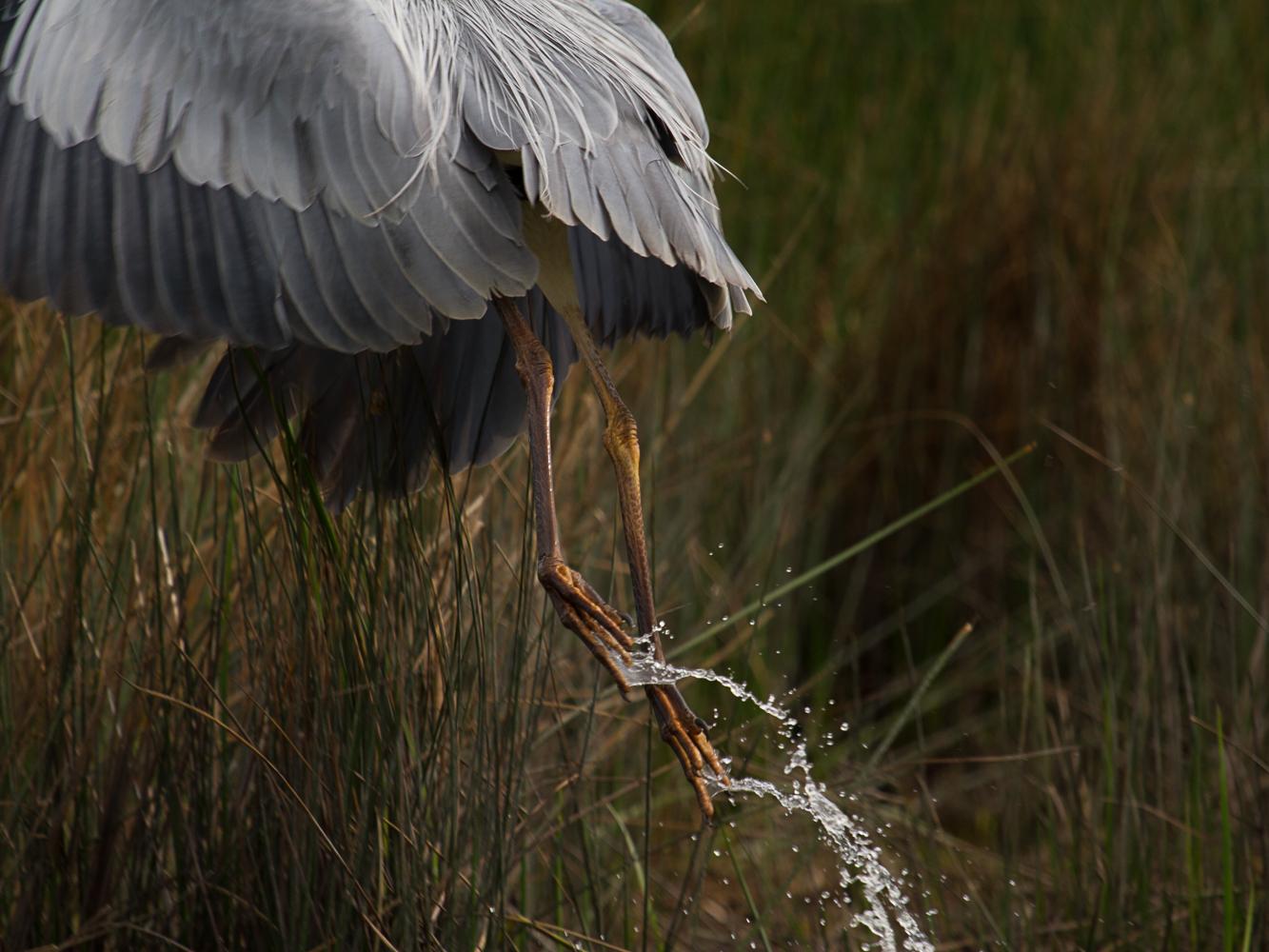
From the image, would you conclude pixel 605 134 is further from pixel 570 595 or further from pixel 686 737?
pixel 686 737

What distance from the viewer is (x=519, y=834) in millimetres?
1974

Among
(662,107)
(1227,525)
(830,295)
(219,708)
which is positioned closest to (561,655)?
(219,708)

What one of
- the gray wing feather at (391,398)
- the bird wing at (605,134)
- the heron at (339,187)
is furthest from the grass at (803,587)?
the bird wing at (605,134)

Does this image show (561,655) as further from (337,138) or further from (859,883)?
(337,138)

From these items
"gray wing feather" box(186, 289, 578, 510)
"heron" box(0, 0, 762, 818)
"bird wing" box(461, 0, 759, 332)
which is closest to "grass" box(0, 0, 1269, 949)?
"gray wing feather" box(186, 289, 578, 510)

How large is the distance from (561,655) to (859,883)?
775 millimetres

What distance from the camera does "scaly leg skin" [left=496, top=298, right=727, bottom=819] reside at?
171 cm

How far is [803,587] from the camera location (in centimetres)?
365

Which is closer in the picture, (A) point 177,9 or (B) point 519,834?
(A) point 177,9

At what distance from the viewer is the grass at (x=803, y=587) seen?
72.4 inches

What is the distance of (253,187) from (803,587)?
6.97ft

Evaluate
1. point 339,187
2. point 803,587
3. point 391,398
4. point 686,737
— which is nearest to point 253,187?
point 339,187

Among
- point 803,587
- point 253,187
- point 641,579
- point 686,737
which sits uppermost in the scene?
point 253,187

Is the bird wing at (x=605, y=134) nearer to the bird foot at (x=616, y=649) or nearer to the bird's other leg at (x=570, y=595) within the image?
the bird's other leg at (x=570, y=595)
